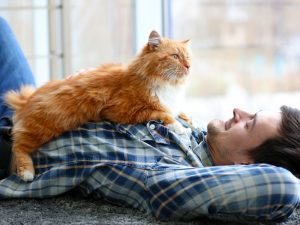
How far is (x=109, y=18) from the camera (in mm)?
2879

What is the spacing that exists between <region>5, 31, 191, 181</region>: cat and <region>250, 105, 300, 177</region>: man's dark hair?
0.26 metres

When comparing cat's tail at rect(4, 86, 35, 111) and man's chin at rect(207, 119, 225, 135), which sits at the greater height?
cat's tail at rect(4, 86, 35, 111)

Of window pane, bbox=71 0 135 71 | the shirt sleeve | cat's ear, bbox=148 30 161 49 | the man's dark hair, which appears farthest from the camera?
window pane, bbox=71 0 135 71

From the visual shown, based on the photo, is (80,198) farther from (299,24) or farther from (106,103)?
(299,24)

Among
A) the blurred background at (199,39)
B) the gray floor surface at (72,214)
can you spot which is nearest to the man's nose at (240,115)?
the gray floor surface at (72,214)

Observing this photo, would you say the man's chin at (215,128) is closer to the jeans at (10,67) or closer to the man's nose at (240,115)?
the man's nose at (240,115)

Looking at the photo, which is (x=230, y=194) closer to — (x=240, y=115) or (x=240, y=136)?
(x=240, y=136)

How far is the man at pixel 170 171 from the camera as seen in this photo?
1.24 m

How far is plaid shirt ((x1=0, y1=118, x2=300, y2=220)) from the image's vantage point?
1.24m

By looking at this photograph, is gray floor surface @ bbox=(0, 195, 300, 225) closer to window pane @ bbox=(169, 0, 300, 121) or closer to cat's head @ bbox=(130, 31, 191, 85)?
cat's head @ bbox=(130, 31, 191, 85)

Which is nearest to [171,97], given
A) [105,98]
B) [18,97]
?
[105,98]

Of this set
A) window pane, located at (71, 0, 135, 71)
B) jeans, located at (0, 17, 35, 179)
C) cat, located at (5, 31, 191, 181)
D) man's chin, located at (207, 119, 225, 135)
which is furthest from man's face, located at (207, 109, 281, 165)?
window pane, located at (71, 0, 135, 71)

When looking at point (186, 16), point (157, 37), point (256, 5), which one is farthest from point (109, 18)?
point (157, 37)

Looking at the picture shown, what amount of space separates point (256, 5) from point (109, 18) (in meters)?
0.83
